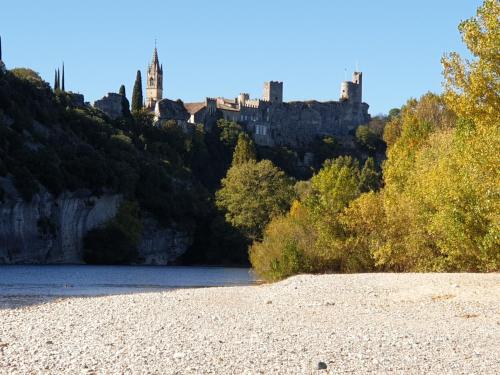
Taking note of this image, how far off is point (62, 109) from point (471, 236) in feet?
177

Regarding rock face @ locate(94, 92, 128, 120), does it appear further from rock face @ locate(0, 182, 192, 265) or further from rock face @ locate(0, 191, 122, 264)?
rock face @ locate(0, 191, 122, 264)

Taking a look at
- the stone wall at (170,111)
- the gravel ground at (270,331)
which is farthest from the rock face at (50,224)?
the stone wall at (170,111)

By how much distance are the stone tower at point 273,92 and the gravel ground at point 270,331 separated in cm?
11875

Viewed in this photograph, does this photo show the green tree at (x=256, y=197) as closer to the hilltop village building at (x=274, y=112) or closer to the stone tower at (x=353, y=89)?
the hilltop village building at (x=274, y=112)

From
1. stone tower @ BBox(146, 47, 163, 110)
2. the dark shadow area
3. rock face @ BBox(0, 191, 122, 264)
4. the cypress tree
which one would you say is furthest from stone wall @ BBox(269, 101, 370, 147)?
the dark shadow area

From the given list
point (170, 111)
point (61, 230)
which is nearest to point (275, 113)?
point (170, 111)

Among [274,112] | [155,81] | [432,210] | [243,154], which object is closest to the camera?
[432,210]

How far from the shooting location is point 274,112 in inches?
5354

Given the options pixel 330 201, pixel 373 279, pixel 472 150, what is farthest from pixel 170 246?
pixel 472 150

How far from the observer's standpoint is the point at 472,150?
24.8m

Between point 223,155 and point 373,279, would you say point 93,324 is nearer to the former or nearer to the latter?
point 373,279

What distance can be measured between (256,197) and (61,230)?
554 inches

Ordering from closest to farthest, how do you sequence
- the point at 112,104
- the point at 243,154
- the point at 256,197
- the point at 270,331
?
the point at 270,331 < the point at 256,197 < the point at 243,154 < the point at 112,104

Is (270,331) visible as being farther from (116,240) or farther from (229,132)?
(229,132)
